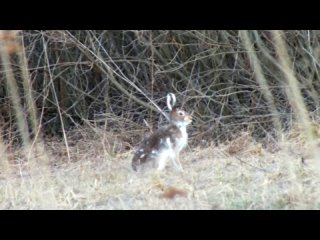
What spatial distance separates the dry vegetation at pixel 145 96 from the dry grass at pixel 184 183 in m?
0.06

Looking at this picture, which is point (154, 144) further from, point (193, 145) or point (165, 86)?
point (165, 86)

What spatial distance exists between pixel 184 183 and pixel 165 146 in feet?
3.47

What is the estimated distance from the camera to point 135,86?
11.5m

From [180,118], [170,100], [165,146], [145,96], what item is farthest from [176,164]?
[145,96]

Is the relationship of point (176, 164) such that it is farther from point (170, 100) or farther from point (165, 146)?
point (170, 100)

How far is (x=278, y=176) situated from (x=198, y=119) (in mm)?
3876

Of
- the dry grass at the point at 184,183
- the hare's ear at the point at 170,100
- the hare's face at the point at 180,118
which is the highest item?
the hare's ear at the point at 170,100

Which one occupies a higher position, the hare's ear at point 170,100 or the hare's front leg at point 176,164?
the hare's ear at point 170,100

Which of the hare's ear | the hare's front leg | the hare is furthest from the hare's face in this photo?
the hare's front leg

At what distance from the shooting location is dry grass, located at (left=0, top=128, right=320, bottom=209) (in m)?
6.95

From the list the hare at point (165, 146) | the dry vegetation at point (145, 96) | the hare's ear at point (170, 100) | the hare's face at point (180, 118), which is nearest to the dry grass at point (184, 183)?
the dry vegetation at point (145, 96)

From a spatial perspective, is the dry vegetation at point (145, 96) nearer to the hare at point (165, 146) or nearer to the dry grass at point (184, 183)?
the dry grass at point (184, 183)

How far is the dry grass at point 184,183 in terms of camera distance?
6947 mm

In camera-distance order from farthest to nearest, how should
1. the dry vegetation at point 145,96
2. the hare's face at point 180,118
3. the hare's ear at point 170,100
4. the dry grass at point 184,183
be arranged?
the dry vegetation at point 145,96, the hare's ear at point 170,100, the hare's face at point 180,118, the dry grass at point 184,183
